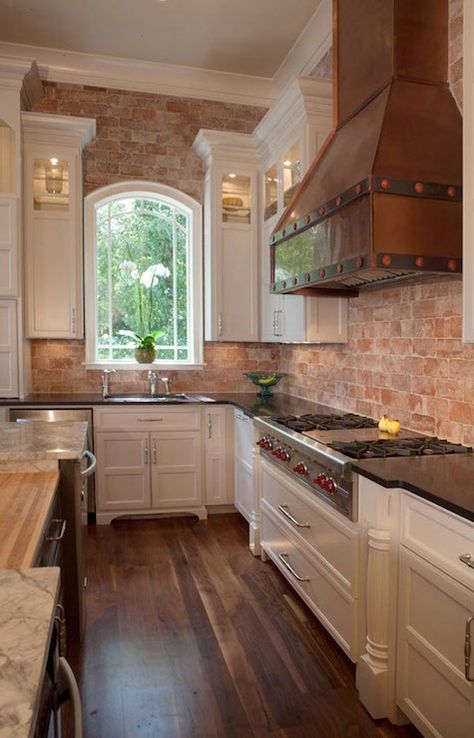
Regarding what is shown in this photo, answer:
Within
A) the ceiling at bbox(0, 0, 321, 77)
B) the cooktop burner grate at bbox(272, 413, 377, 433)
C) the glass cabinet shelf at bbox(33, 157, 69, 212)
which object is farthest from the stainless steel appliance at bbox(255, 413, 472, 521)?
the ceiling at bbox(0, 0, 321, 77)

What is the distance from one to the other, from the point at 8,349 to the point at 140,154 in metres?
1.96

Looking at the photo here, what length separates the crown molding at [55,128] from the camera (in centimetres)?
409

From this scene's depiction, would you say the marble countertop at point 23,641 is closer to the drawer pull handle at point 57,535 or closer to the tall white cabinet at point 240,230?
the drawer pull handle at point 57,535

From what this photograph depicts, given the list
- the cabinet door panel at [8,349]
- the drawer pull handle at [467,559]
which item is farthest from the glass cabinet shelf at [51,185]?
the drawer pull handle at [467,559]

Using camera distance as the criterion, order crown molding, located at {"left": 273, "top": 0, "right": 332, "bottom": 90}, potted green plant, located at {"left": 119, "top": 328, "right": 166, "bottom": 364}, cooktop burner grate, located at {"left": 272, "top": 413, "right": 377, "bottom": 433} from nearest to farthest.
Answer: cooktop burner grate, located at {"left": 272, "top": 413, "right": 377, "bottom": 433}
crown molding, located at {"left": 273, "top": 0, "right": 332, "bottom": 90}
potted green plant, located at {"left": 119, "top": 328, "right": 166, "bottom": 364}

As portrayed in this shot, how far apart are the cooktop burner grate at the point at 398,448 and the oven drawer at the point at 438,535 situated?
374 mm

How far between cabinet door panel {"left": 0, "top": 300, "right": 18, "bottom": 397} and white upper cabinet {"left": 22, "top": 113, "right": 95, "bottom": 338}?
18 cm

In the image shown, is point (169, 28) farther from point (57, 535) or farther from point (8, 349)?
point (57, 535)

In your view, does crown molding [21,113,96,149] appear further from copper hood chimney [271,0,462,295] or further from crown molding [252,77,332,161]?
copper hood chimney [271,0,462,295]

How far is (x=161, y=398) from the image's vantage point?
4281 mm

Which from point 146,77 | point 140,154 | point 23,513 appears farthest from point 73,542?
point 146,77

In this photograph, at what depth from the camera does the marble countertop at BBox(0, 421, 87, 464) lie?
6.72 ft

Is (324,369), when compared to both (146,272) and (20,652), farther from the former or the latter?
(20,652)

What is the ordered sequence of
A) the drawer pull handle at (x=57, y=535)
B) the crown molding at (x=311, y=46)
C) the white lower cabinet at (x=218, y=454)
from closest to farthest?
the drawer pull handle at (x=57, y=535) < the crown molding at (x=311, y=46) < the white lower cabinet at (x=218, y=454)
